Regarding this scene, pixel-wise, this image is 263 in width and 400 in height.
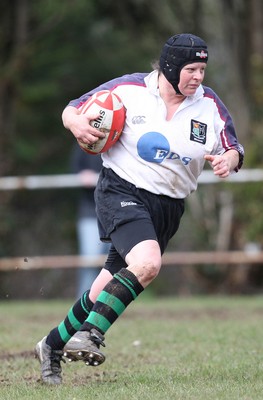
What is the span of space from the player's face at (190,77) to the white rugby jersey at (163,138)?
0.13 m

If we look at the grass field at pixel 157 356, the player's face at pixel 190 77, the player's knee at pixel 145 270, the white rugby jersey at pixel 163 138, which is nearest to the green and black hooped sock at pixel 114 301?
the player's knee at pixel 145 270

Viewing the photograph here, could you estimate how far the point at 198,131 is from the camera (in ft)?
20.1

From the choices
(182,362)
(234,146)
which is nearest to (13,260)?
(182,362)

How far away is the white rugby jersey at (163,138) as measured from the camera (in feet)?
19.9

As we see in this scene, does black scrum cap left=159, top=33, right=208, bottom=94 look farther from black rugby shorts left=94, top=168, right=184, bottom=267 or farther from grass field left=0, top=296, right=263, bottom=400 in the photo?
grass field left=0, top=296, right=263, bottom=400

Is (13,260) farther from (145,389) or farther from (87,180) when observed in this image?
(145,389)

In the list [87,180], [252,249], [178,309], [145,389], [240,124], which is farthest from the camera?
[240,124]

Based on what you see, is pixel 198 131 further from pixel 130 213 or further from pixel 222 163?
pixel 130 213

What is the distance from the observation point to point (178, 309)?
38.9 ft

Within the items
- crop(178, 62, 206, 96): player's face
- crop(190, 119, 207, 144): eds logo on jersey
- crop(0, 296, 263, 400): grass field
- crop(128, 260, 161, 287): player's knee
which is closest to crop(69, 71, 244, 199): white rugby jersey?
crop(190, 119, 207, 144): eds logo on jersey

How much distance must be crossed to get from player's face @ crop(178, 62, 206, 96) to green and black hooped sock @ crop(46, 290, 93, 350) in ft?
4.62

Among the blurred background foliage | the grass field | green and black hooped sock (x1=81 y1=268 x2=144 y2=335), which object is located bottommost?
the blurred background foliage

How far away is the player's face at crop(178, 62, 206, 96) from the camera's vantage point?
6.03 meters

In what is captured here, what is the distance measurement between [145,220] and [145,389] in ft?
3.22
